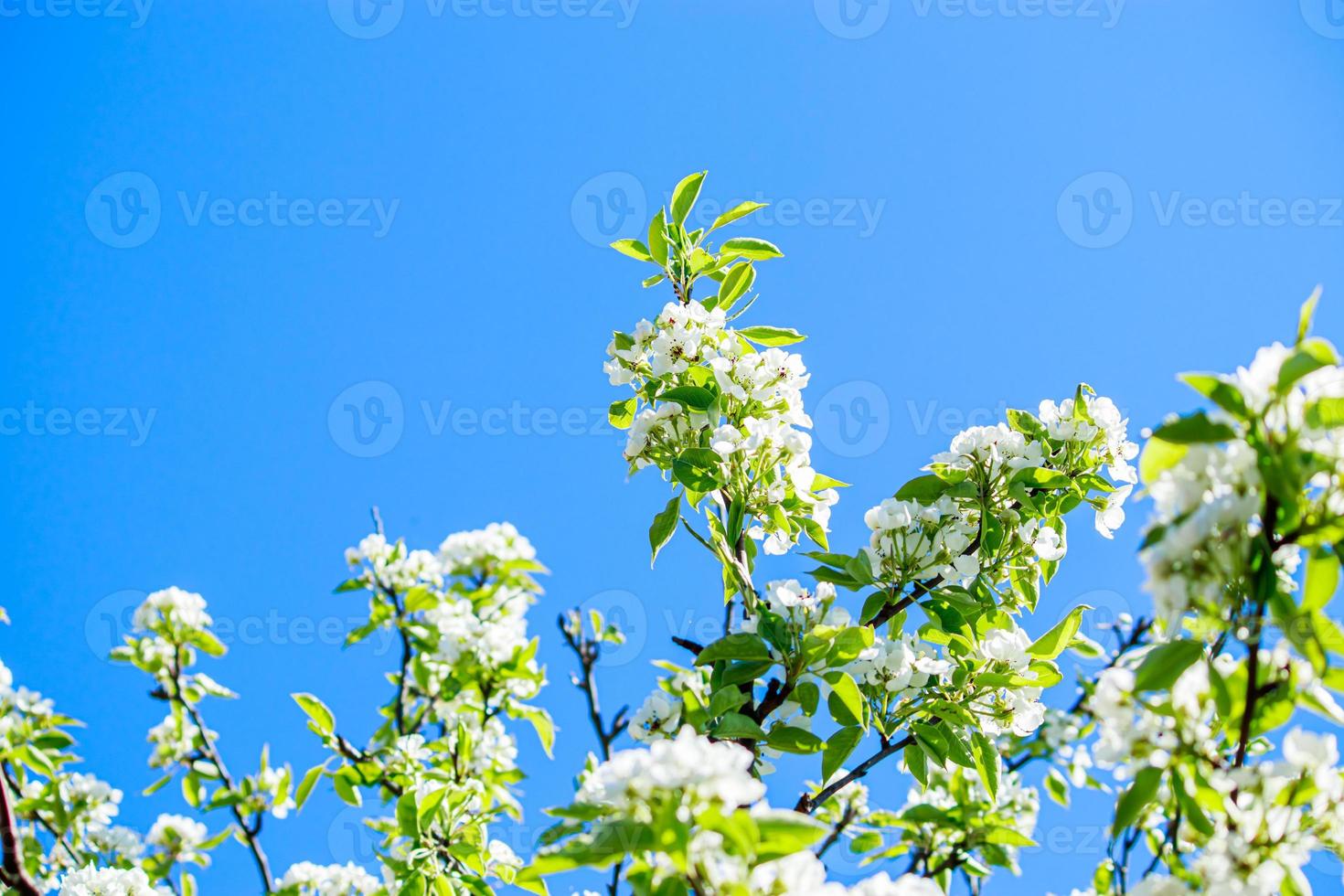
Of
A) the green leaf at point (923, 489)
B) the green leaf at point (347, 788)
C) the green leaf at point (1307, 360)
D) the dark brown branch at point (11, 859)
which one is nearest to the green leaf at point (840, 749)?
the green leaf at point (923, 489)

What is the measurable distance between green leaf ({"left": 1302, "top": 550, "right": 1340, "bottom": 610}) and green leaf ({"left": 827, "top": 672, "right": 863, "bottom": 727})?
99 cm

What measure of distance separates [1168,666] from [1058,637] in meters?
0.98

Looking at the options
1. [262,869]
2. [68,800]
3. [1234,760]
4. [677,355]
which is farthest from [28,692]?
[1234,760]

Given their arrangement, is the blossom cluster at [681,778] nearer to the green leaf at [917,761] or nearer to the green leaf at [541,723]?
the green leaf at [917,761]

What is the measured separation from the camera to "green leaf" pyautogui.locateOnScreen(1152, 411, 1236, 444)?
1235 millimetres

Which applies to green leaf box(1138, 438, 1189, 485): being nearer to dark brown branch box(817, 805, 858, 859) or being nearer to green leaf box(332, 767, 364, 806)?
dark brown branch box(817, 805, 858, 859)

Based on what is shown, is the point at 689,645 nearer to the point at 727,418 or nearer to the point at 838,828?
the point at 727,418

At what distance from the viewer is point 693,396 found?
2.41m

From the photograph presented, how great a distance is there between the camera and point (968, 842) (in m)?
3.33

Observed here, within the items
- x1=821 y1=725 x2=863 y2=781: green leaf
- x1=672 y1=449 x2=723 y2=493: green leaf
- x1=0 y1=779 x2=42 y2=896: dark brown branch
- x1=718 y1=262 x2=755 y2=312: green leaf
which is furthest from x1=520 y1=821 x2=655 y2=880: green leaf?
x1=0 y1=779 x2=42 y2=896: dark brown branch

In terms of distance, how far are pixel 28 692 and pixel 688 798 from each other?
4.25 m

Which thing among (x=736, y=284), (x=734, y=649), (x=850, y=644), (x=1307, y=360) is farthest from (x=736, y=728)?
(x=736, y=284)

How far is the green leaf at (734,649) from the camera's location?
6.73ft

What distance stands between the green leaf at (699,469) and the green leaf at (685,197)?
809 mm
